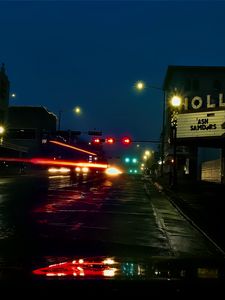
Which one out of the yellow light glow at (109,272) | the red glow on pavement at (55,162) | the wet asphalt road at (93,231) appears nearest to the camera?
the yellow light glow at (109,272)

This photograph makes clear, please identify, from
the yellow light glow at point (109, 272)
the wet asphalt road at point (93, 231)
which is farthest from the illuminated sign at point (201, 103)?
the yellow light glow at point (109, 272)

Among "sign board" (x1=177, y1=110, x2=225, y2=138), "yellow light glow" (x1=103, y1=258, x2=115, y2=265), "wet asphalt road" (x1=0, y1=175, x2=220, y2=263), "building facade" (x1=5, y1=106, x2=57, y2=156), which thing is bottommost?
"wet asphalt road" (x1=0, y1=175, x2=220, y2=263)

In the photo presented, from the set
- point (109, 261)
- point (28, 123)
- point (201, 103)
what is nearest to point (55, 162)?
point (28, 123)

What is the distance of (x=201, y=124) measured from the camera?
34.8 m

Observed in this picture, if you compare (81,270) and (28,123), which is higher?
(28,123)

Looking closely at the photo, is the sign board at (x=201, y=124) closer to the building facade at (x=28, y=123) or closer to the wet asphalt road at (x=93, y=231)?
the wet asphalt road at (x=93, y=231)

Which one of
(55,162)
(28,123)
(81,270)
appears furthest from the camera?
(28,123)

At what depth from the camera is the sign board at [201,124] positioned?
33.2 meters

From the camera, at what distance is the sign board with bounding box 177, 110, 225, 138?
3319 centimetres

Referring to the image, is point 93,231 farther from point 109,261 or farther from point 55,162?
point 55,162


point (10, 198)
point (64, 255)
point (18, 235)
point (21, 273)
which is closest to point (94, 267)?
point (21, 273)

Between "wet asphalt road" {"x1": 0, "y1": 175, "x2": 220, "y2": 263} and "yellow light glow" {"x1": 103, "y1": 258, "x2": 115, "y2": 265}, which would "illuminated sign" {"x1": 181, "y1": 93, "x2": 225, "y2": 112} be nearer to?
"wet asphalt road" {"x1": 0, "y1": 175, "x2": 220, "y2": 263}

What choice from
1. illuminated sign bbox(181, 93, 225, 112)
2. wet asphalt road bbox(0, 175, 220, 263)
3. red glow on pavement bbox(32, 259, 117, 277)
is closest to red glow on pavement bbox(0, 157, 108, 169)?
illuminated sign bbox(181, 93, 225, 112)

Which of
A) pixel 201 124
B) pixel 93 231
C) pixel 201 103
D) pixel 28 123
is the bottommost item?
pixel 93 231
